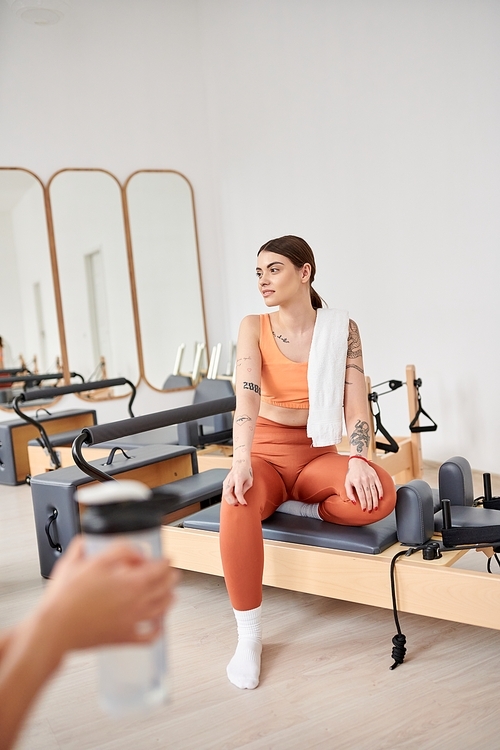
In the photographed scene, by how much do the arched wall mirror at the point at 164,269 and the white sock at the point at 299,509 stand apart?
376 cm

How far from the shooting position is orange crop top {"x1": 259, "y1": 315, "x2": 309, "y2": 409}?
2066 mm

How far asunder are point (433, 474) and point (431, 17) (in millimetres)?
2356

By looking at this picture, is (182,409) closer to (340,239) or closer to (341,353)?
(341,353)

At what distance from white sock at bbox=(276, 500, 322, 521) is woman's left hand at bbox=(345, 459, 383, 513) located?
24 centimetres

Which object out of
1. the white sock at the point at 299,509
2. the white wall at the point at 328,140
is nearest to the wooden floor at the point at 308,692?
the white sock at the point at 299,509

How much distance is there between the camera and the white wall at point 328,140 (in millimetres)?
3656

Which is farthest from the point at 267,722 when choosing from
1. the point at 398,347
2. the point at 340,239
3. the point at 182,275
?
the point at 182,275

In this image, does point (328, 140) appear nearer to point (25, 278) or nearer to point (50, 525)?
point (25, 278)

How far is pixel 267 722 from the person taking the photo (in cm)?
157

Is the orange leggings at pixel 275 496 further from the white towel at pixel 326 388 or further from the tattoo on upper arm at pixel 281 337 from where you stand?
the tattoo on upper arm at pixel 281 337

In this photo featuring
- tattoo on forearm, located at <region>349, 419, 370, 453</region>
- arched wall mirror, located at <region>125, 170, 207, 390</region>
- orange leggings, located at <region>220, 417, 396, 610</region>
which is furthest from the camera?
arched wall mirror, located at <region>125, 170, 207, 390</region>

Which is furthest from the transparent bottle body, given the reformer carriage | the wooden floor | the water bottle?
the wooden floor

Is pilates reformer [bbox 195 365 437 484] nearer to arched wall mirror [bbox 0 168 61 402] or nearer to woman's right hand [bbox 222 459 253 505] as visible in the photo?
woman's right hand [bbox 222 459 253 505]

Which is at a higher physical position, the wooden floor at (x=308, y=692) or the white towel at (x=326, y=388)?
the white towel at (x=326, y=388)
